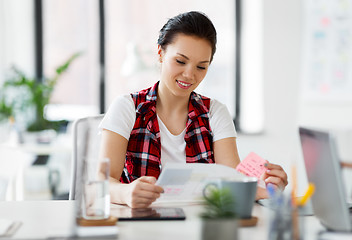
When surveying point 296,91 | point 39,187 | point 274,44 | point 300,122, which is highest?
point 274,44

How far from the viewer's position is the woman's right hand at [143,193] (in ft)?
4.24

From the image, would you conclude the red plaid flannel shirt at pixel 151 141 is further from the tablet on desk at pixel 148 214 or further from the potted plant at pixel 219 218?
the potted plant at pixel 219 218

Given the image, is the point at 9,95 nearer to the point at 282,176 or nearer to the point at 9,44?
the point at 9,44

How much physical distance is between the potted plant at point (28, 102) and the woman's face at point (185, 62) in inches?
83.1

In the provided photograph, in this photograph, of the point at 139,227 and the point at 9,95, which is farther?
the point at 9,95

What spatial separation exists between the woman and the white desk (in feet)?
1.03

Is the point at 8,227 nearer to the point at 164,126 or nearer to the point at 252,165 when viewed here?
the point at 252,165

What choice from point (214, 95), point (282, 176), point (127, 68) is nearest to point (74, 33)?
point (127, 68)

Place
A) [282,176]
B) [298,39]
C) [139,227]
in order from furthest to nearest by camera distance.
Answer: [298,39] < [282,176] < [139,227]

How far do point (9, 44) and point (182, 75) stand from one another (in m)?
2.88

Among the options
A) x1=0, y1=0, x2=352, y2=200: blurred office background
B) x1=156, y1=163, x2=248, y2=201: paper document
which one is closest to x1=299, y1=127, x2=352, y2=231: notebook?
x1=156, y1=163, x2=248, y2=201: paper document

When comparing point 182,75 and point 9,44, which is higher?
point 9,44

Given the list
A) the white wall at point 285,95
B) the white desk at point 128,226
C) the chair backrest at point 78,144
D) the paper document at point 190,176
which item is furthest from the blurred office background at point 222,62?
the paper document at point 190,176

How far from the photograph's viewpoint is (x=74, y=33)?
4.36 m
